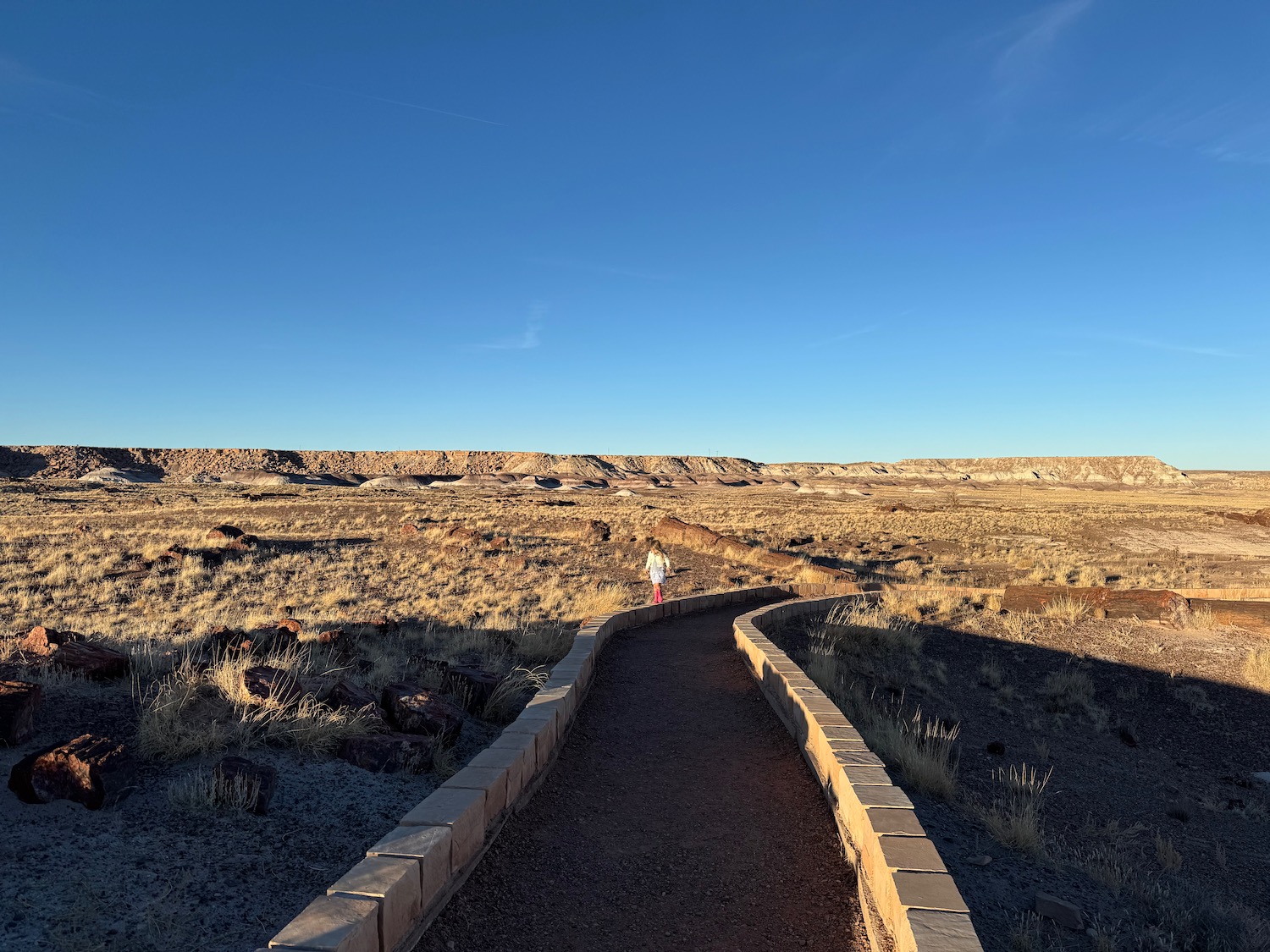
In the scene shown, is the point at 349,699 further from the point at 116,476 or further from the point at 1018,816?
the point at 116,476

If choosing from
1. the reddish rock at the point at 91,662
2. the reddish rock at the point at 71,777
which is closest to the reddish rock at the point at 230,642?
the reddish rock at the point at 91,662

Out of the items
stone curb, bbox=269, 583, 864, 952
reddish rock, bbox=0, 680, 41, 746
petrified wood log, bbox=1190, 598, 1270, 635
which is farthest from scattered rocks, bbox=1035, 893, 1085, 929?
petrified wood log, bbox=1190, 598, 1270, 635

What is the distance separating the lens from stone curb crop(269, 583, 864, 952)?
2.97 meters

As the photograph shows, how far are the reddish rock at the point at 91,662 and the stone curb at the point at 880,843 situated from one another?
6225 mm

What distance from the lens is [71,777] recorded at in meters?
4.20

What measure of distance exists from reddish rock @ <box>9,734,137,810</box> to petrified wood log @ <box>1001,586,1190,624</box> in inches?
657

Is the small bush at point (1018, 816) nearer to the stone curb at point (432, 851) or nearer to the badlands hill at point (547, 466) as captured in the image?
the stone curb at point (432, 851)

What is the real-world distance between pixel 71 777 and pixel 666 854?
139 inches

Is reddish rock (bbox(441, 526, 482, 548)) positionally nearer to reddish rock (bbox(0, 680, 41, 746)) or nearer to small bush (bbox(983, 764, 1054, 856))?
reddish rock (bbox(0, 680, 41, 746))

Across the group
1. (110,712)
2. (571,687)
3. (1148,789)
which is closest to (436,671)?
(571,687)

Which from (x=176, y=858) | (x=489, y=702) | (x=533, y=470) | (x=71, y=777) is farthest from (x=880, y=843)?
(x=533, y=470)

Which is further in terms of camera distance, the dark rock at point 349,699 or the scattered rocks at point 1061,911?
the dark rock at point 349,699

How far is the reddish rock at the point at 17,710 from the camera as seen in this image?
189 inches

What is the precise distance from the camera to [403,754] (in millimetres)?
5484
